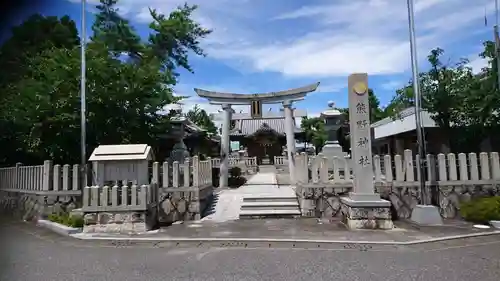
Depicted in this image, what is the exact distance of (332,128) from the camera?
48.2 ft

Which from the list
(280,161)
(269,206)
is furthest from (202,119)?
(269,206)

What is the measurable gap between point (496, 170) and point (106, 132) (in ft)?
43.8

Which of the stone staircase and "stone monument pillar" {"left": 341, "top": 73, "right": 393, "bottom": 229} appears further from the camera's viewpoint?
the stone staircase

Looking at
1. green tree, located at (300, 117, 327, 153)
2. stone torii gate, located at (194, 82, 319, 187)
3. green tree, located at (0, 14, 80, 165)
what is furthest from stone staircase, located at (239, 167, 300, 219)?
green tree, located at (300, 117, 327, 153)

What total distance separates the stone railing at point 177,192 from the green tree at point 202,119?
2695 centimetres

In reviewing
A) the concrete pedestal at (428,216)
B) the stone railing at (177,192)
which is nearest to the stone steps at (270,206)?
the stone railing at (177,192)

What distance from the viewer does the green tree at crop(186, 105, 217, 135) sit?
132 feet

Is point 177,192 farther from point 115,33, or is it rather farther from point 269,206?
point 115,33

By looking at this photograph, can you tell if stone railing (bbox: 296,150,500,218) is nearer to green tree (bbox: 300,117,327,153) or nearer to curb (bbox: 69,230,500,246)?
curb (bbox: 69,230,500,246)

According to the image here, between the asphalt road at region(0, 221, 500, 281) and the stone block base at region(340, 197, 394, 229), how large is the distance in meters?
1.84

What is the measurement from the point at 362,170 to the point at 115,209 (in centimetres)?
673

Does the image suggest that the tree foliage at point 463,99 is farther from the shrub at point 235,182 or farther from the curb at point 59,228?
the curb at point 59,228

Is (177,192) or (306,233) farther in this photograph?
(177,192)

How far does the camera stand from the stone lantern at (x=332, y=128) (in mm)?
14289
